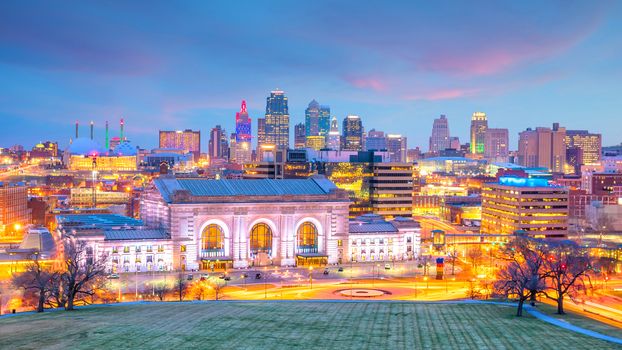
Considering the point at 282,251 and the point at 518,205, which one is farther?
the point at 518,205

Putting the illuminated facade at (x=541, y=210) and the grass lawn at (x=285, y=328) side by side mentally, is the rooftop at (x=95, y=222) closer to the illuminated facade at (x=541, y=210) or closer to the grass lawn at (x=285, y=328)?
the grass lawn at (x=285, y=328)

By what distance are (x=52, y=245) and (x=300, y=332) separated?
10380 cm

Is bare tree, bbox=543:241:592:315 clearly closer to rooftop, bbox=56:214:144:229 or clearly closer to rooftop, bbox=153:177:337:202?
rooftop, bbox=153:177:337:202

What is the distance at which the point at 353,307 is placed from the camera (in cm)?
7719

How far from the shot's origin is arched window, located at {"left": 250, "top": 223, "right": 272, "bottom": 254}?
465 ft

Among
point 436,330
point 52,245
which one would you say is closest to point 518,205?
point 52,245

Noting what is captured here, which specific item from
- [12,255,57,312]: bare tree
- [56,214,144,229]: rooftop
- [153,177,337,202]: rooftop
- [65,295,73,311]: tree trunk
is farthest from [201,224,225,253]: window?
[65,295,73,311]: tree trunk

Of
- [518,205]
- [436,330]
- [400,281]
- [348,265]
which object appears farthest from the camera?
[518,205]

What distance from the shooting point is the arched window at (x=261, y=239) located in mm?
141750

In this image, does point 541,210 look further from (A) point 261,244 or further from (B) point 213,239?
(B) point 213,239

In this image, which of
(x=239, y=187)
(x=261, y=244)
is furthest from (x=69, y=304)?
(x=239, y=187)

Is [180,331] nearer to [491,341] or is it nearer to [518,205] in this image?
[491,341]

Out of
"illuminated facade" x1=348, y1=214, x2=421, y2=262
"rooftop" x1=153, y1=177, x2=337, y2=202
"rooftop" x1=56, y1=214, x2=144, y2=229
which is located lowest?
"illuminated facade" x1=348, y1=214, x2=421, y2=262

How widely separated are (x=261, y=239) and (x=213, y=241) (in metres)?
10.3
